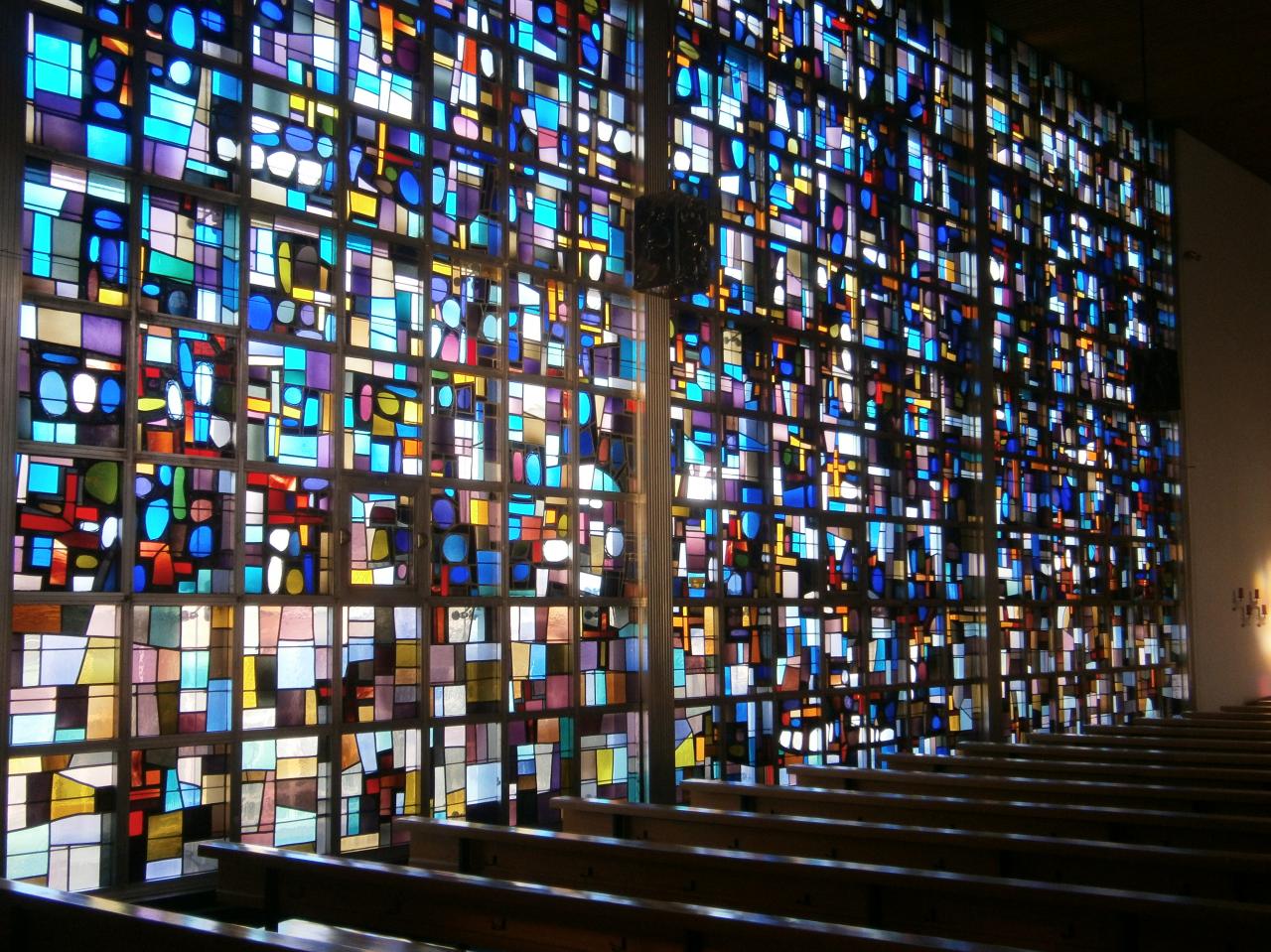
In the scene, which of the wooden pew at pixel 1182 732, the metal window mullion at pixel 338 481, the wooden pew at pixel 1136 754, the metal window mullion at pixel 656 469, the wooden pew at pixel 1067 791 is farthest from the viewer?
the wooden pew at pixel 1182 732

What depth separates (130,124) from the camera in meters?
5.14

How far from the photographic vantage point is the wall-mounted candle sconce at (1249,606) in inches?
530

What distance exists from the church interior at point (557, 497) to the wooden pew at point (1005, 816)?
2 cm

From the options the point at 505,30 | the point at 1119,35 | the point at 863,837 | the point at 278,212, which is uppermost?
the point at 1119,35

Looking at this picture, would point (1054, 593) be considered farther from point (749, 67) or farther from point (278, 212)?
point (278, 212)

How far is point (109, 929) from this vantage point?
2.46 meters

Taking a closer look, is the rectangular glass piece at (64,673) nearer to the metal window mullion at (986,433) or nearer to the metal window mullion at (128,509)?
the metal window mullion at (128,509)

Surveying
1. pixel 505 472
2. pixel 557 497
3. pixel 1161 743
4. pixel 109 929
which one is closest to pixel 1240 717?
pixel 1161 743

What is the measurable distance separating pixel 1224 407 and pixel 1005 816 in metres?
10.3

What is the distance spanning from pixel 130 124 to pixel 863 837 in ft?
12.4

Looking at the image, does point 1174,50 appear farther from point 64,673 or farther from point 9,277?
point 64,673

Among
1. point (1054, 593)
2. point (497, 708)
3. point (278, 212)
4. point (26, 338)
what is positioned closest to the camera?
point (26, 338)

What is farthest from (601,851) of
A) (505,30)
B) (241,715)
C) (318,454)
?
(505,30)

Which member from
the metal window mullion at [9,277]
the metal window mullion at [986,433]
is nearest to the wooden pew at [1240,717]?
the metal window mullion at [986,433]
